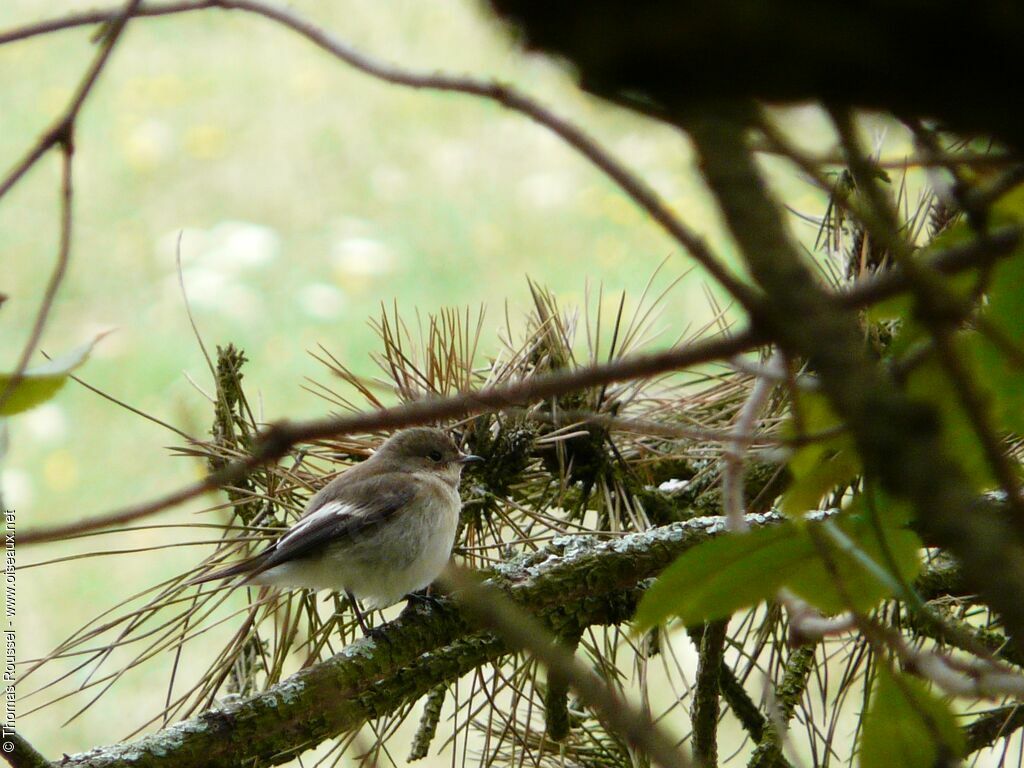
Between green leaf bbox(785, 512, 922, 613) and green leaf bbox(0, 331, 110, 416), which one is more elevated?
green leaf bbox(0, 331, 110, 416)

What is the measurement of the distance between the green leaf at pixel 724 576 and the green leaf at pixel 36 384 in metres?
0.26

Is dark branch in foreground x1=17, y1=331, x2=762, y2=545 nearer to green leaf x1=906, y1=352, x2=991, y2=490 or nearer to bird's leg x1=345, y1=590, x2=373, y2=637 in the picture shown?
green leaf x1=906, y1=352, x2=991, y2=490

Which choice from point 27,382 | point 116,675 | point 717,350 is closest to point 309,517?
point 116,675

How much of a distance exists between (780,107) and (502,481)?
1.36 metres

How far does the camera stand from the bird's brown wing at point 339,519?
5.38ft

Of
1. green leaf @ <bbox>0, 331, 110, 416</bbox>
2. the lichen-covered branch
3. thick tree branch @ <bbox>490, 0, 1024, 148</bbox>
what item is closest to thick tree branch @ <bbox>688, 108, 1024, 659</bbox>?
thick tree branch @ <bbox>490, 0, 1024, 148</bbox>

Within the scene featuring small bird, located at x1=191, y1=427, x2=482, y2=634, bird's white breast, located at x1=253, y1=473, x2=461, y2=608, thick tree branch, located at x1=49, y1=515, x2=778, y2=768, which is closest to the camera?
thick tree branch, located at x1=49, y1=515, x2=778, y2=768

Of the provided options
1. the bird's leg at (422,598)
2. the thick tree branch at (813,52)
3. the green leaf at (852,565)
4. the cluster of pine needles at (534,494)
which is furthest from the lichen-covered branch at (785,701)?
the thick tree branch at (813,52)

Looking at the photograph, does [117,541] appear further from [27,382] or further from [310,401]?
[27,382]

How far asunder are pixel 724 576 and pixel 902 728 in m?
0.09

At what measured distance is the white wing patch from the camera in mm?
1687

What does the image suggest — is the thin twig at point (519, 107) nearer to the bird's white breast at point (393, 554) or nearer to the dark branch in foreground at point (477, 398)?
the dark branch in foreground at point (477, 398)

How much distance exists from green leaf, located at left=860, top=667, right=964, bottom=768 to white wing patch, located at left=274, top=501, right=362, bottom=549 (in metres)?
1.22

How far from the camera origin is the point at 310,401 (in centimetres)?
459
